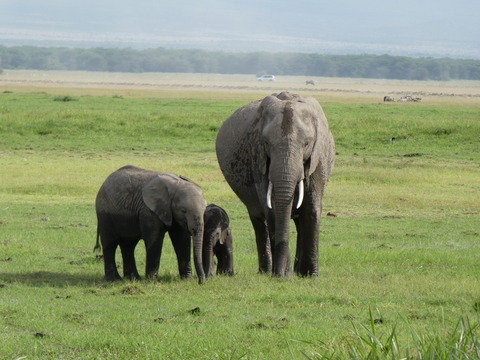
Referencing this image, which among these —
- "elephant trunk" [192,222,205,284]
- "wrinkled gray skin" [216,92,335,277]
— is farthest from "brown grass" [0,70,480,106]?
"elephant trunk" [192,222,205,284]

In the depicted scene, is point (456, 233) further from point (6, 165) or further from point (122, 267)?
point (6, 165)

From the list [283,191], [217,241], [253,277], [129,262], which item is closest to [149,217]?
[129,262]

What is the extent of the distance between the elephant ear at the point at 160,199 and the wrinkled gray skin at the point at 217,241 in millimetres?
668

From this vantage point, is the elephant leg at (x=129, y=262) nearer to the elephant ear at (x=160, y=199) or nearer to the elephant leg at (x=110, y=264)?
the elephant leg at (x=110, y=264)

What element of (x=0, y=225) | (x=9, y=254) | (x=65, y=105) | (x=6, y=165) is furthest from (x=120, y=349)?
(x=65, y=105)

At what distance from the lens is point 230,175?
537 inches

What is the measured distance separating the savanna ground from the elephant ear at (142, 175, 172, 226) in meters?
0.85

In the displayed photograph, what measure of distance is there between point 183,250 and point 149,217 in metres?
0.64

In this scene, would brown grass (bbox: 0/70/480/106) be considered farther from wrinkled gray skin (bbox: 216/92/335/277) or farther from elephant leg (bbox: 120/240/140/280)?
elephant leg (bbox: 120/240/140/280)

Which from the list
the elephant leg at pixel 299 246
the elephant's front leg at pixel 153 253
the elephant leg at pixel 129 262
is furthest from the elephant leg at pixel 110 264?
the elephant leg at pixel 299 246

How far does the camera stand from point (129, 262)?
12.8 metres

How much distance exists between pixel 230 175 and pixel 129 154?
18257mm

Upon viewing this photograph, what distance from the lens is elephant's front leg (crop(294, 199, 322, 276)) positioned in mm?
12266

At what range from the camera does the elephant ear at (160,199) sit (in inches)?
482
